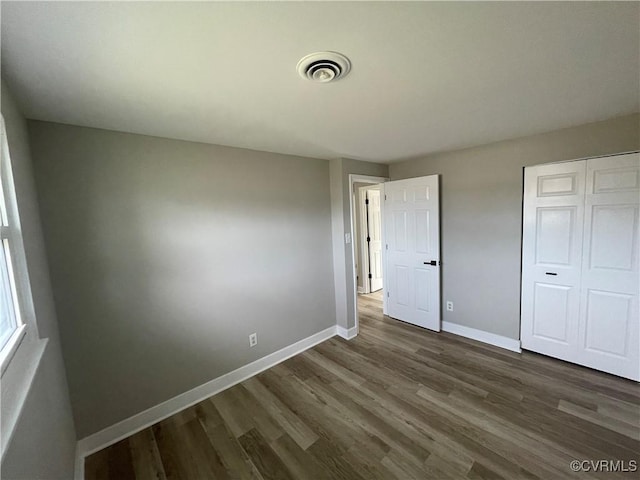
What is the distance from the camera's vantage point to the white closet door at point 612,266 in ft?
6.97

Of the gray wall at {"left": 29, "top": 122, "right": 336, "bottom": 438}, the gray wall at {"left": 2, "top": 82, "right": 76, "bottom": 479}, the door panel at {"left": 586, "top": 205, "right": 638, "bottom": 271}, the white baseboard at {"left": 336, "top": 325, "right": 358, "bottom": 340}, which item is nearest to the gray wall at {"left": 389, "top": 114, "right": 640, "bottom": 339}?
the door panel at {"left": 586, "top": 205, "right": 638, "bottom": 271}

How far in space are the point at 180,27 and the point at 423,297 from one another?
11.4 feet

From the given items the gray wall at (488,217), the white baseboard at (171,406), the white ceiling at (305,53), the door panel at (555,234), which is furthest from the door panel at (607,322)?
the white baseboard at (171,406)

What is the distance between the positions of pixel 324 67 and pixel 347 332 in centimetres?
289

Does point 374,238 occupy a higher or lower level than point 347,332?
higher

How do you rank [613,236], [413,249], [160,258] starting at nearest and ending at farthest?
1. [160,258]
2. [613,236]
3. [413,249]

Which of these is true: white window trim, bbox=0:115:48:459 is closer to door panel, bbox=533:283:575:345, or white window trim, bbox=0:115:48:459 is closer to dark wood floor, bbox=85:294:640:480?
dark wood floor, bbox=85:294:640:480

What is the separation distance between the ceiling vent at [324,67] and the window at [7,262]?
1326 millimetres

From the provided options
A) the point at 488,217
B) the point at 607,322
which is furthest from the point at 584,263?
the point at 488,217

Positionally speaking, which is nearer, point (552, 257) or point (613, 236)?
point (613, 236)

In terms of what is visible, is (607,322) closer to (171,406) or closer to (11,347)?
(171,406)

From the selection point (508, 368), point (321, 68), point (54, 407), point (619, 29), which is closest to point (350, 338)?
point (508, 368)

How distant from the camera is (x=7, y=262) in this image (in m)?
1.13
